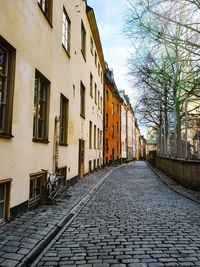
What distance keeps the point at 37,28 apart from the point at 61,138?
507 cm

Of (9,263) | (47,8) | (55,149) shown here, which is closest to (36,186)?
(55,149)

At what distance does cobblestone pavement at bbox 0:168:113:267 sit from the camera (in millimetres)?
4548

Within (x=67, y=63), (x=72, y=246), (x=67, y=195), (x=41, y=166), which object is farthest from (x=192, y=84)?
(x=72, y=246)

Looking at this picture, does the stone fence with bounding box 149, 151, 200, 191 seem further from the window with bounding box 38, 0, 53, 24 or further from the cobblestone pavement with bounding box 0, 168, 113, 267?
the window with bounding box 38, 0, 53, 24

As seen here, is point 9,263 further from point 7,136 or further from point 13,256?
point 7,136

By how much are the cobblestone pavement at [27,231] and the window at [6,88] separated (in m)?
1.83

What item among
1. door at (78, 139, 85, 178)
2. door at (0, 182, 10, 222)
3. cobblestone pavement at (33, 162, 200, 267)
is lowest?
cobblestone pavement at (33, 162, 200, 267)

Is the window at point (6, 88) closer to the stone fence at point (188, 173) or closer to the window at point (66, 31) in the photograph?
the window at point (66, 31)

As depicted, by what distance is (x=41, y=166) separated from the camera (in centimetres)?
898

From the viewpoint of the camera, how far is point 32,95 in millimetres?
8078

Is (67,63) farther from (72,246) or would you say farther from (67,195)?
(72,246)

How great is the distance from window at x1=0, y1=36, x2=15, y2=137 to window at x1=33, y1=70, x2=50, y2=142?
1.74 m

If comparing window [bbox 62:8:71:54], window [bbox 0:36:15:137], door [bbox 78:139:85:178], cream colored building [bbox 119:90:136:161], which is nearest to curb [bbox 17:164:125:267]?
window [bbox 0:36:15:137]

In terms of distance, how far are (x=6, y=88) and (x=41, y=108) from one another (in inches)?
111
